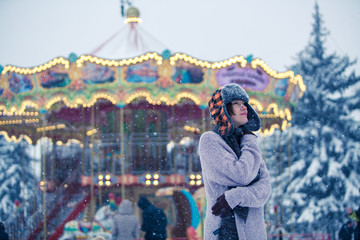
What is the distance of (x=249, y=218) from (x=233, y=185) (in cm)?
17

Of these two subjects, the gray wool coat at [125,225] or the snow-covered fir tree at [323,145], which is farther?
the snow-covered fir tree at [323,145]

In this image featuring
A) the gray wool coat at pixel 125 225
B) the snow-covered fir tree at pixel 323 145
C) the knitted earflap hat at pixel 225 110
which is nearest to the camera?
the knitted earflap hat at pixel 225 110

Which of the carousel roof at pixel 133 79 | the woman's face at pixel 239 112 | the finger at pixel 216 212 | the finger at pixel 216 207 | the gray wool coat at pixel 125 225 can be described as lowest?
the gray wool coat at pixel 125 225

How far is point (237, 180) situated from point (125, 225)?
14.6 feet

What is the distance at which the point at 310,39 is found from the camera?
691 inches

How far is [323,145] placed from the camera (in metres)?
16.0

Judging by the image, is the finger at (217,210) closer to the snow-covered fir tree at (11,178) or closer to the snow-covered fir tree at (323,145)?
the snow-covered fir tree at (323,145)

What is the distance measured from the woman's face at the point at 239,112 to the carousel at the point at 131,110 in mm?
5219

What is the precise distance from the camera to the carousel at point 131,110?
26.9 ft

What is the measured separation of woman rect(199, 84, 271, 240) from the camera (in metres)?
2.04

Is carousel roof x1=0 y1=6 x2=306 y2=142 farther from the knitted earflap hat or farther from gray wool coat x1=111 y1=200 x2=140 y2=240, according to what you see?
the knitted earflap hat

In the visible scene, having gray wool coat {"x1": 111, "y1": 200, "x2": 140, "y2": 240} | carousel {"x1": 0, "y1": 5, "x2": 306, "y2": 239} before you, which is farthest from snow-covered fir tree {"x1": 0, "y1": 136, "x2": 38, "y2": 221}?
gray wool coat {"x1": 111, "y1": 200, "x2": 140, "y2": 240}

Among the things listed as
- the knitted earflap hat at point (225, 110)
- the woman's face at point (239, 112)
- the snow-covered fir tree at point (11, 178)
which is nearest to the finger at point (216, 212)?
the knitted earflap hat at point (225, 110)

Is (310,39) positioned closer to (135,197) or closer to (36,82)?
(135,197)
